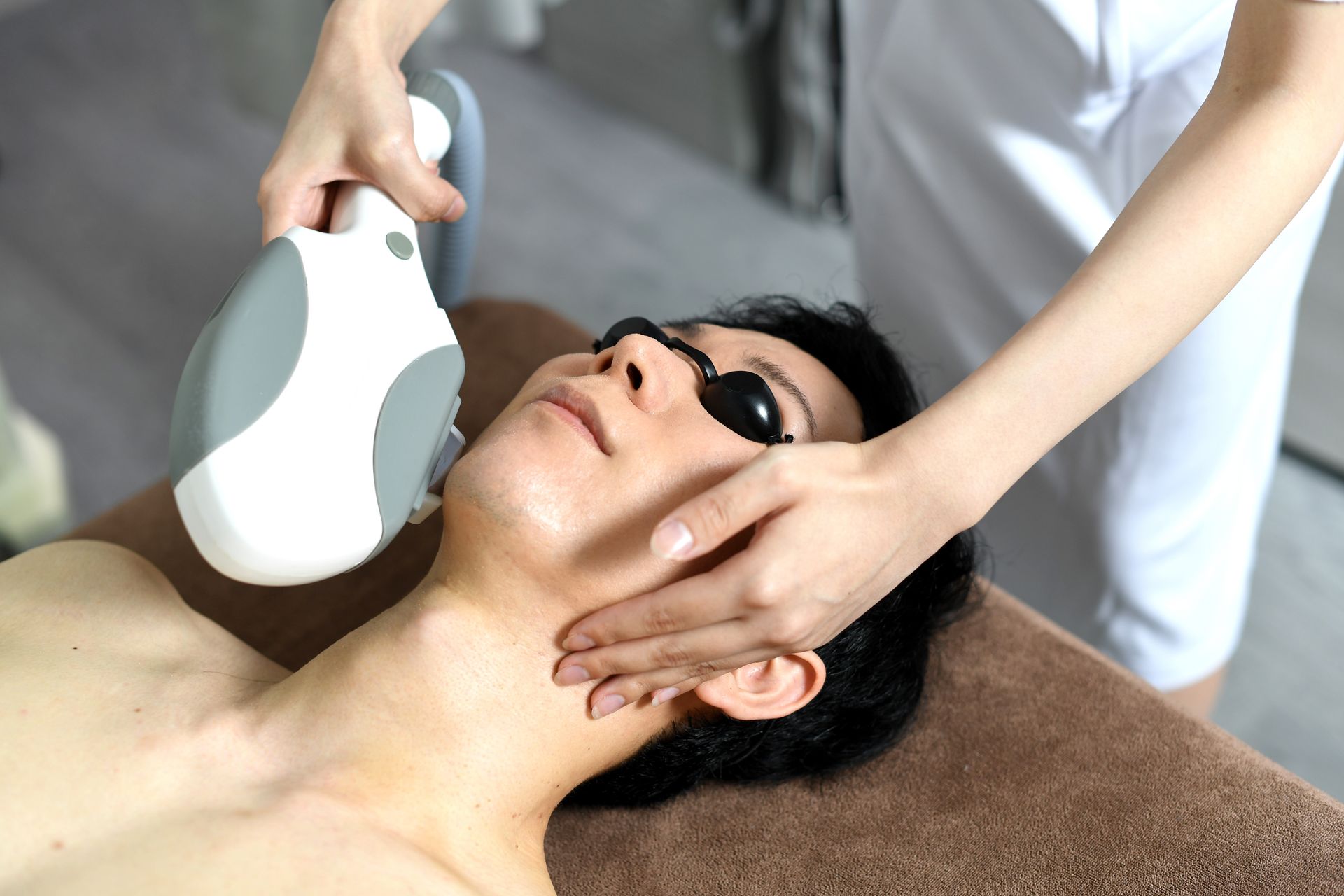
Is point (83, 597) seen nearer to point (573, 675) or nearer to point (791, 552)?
point (573, 675)

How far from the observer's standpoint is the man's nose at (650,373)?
107 cm

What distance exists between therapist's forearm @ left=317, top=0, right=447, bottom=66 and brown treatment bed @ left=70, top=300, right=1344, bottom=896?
65 centimetres

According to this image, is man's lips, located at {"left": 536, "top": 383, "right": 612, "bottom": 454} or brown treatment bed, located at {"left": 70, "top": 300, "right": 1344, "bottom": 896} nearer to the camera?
man's lips, located at {"left": 536, "top": 383, "right": 612, "bottom": 454}

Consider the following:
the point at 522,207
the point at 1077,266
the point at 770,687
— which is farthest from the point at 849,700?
the point at 522,207

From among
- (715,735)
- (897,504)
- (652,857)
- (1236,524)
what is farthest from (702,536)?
(1236,524)

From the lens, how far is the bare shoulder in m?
1.13

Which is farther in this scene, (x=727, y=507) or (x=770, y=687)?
(x=770, y=687)

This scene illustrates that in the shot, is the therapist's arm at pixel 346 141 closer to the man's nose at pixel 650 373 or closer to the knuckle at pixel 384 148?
the knuckle at pixel 384 148

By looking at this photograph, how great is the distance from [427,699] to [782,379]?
48cm

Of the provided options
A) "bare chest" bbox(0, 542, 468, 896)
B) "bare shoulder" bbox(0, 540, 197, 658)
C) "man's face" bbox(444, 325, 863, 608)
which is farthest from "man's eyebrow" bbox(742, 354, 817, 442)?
"bare shoulder" bbox(0, 540, 197, 658)

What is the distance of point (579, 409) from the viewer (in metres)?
1.06

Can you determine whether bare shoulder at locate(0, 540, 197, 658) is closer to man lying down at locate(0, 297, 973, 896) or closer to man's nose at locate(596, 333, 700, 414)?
man lying down at locate(0, 297, 973, 896)

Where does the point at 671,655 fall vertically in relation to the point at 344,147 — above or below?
below

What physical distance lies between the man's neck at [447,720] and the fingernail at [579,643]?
0.03m
